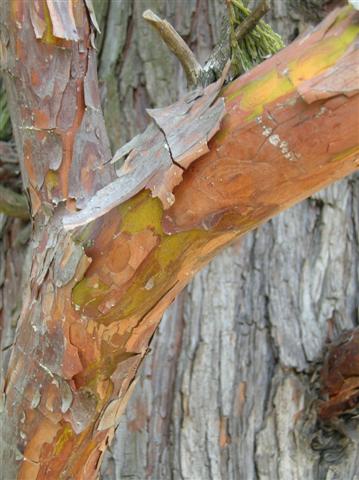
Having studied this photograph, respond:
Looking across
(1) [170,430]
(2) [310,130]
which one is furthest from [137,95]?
(2) [310,130]

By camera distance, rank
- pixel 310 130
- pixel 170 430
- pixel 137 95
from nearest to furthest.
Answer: pixel 310 130, pixel 170 430, pixel 137 95

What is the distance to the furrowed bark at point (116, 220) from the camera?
2.17 ft

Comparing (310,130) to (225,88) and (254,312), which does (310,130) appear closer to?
(225,88)

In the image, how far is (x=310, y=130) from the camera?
0.66 m

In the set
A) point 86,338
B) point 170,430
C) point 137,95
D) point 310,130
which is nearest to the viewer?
point 310,130

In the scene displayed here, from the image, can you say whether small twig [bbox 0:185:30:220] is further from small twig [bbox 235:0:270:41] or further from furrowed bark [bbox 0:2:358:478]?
small twig [bbox 235:0:270:41]

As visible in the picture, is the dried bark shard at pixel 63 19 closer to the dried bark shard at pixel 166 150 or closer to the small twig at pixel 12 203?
the dried bark shard at pixel 166 150

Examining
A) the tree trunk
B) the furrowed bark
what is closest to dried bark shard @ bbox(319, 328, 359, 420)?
the tree trunk

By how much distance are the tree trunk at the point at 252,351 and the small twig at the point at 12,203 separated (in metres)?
0.22

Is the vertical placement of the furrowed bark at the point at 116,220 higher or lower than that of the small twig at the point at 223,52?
lower

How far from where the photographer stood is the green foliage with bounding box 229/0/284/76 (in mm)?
748

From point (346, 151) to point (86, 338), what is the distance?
1.26 ft

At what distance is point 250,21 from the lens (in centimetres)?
73

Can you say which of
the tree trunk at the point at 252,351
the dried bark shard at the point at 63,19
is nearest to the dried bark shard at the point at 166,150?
the dried bark shard at the point at 63,19
